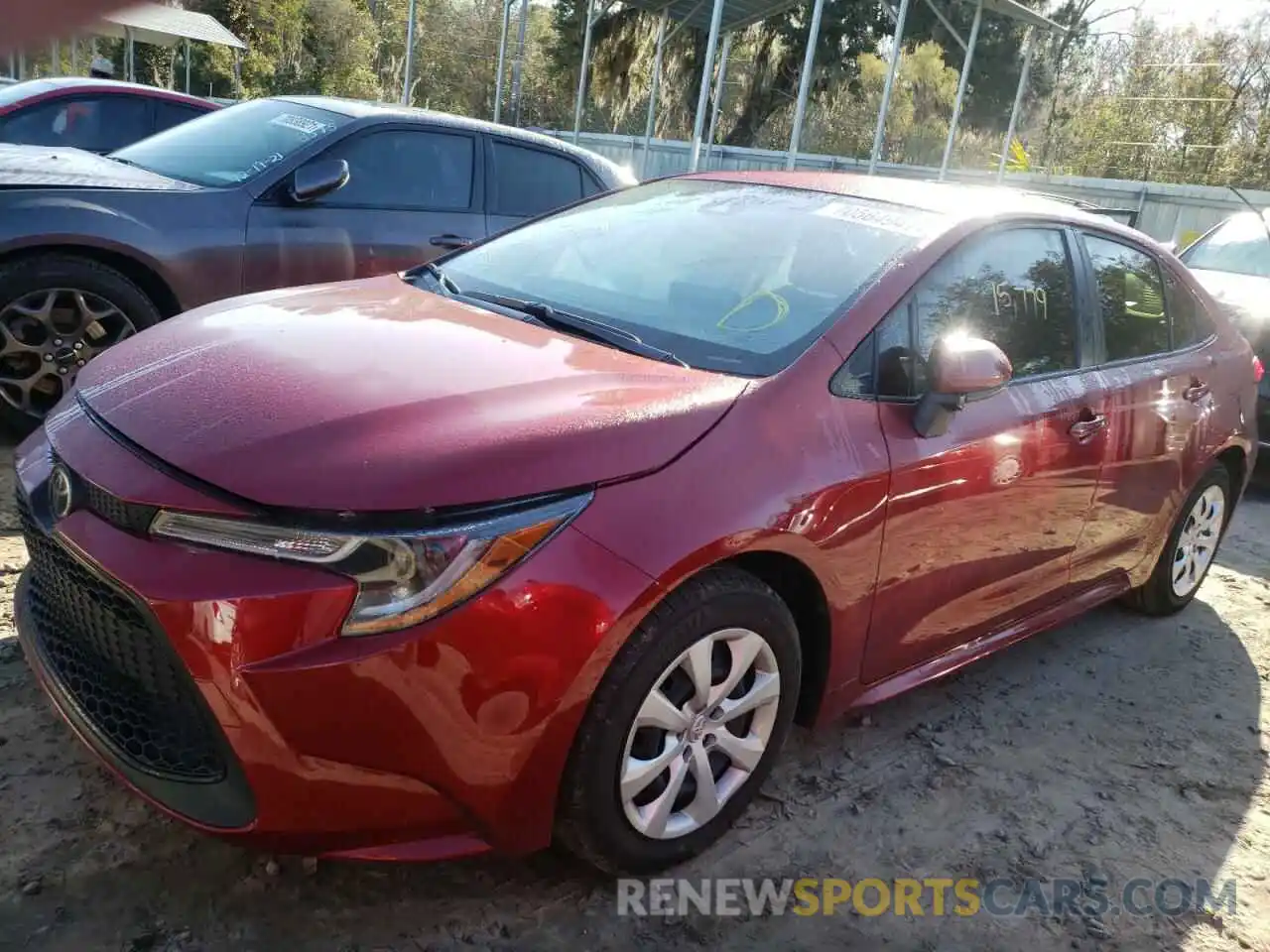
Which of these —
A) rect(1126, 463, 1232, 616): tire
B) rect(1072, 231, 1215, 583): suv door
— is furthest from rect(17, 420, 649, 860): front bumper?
rect(1126, 463, 1232, 616): tire

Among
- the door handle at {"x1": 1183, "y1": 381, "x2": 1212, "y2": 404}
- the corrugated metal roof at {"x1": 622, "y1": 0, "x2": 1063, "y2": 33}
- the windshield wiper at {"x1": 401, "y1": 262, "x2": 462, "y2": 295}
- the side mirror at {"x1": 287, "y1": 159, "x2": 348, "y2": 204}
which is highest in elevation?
the corrugated metal roof at {"x1": 622, "y1": 0, "x2": 1063, "y2": 33}

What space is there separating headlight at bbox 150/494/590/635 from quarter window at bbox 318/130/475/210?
352 cm

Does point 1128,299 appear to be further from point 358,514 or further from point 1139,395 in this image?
point 358,514

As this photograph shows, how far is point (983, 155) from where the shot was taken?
30.9 m

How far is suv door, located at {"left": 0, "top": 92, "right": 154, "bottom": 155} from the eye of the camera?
22.6 ft

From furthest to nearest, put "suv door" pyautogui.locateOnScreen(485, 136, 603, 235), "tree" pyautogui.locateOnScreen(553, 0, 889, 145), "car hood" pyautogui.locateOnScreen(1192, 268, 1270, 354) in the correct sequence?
"tree" pyautogui.locateOnScreen(553, 0, 889, 145)
"car hood" pyautogui.locateOnScreen(1192, 268, 1270, 354)
"suv door" pyautogui.locateOnScreen(485, 136, 603, 235)

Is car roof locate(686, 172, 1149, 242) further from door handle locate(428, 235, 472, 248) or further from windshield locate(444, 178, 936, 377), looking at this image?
door handle locate(428, 235, 472, 248)

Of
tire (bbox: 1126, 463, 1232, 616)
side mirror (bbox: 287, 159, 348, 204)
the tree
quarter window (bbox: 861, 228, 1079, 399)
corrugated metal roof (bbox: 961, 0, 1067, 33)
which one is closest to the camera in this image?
quarter window (bbox: 861, 228, 1079, 399)

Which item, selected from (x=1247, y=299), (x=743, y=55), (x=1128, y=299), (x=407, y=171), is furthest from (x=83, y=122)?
(x=743, y=55)

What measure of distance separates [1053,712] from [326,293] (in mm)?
2704

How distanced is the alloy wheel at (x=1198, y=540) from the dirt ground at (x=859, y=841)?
493 millimetres

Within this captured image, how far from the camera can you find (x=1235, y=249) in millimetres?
8039

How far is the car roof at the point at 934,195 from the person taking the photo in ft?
10.4

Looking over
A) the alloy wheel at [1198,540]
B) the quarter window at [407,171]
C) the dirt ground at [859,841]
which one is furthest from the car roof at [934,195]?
the quarter window at [407,171]
